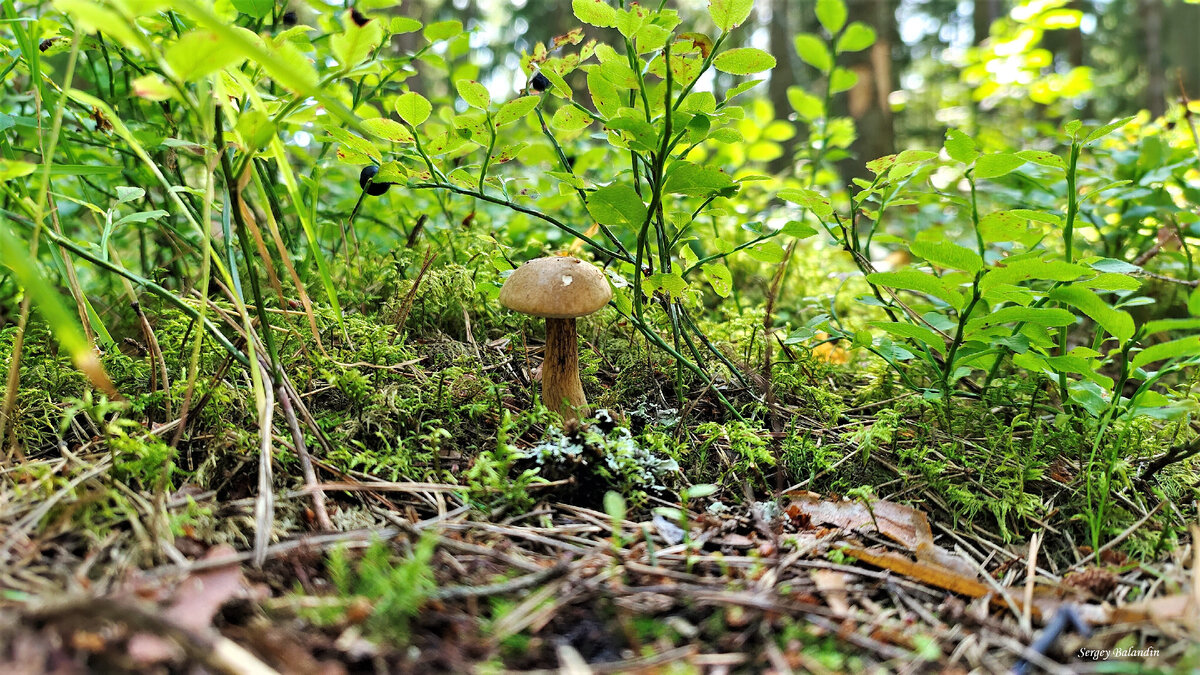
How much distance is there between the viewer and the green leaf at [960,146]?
6.22 ft

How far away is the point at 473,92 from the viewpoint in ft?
6.21

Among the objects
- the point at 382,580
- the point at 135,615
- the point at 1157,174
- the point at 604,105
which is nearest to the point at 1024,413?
the point at 1157,174

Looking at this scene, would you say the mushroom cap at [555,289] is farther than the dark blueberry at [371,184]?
No

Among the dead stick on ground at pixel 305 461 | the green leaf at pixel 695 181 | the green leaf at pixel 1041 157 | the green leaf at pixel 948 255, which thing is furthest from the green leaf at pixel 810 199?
the dead stick on ground at pixel 305 461

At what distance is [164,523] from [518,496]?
2.37 ft

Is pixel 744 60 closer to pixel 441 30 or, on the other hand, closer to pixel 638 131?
pixel 638 131

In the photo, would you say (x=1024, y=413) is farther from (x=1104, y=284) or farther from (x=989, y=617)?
(x=989, y=617)

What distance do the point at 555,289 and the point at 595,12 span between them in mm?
725

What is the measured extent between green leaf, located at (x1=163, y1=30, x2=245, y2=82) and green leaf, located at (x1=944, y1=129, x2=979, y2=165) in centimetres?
176

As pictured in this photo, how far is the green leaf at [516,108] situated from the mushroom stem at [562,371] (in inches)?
23.8

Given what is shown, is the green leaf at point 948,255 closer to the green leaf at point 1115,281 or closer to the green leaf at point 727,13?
the green leaf at point 1115,281

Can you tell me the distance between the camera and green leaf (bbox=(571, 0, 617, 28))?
1.72 m

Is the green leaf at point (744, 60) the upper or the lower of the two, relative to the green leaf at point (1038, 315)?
upper

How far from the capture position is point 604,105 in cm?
190
